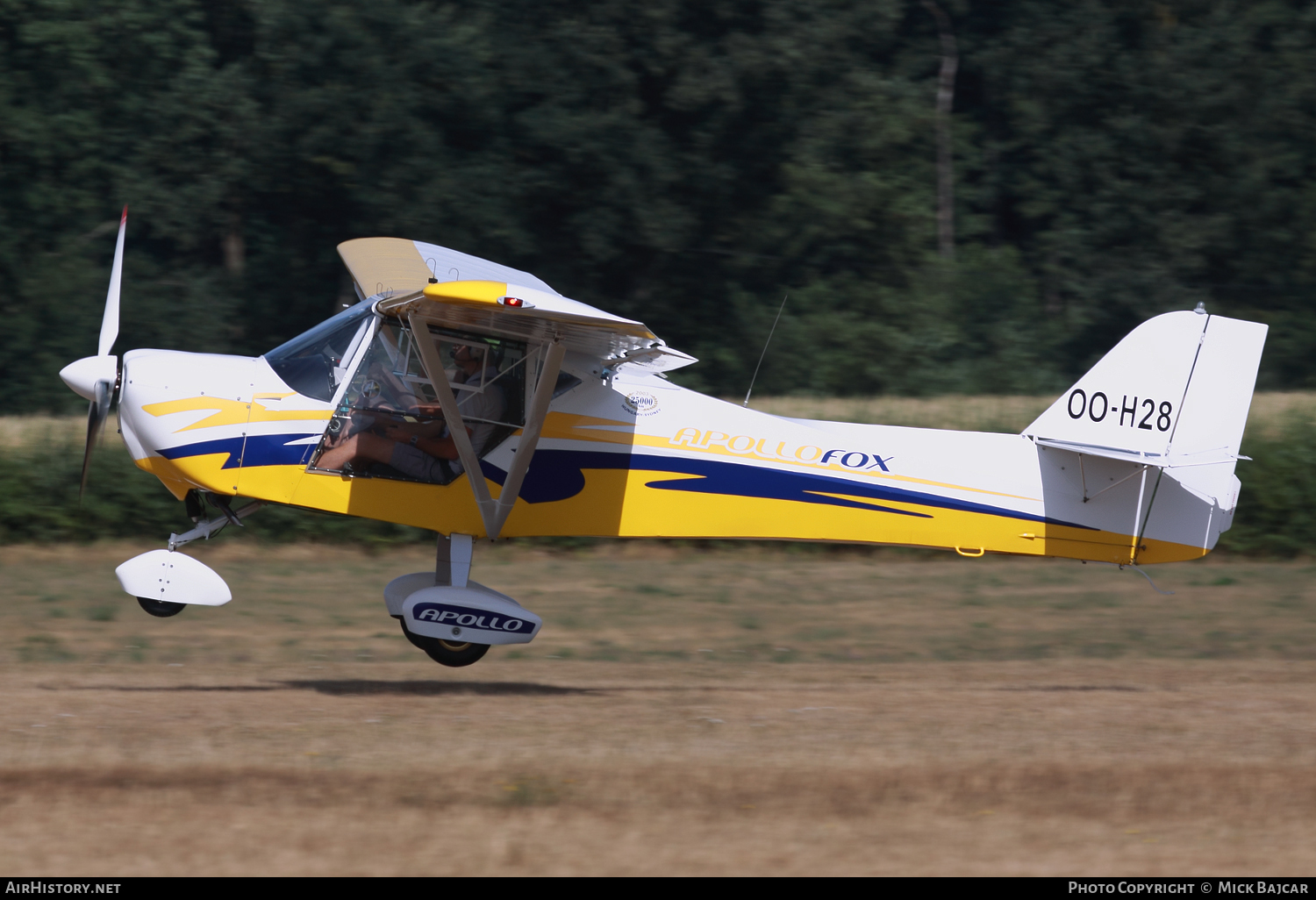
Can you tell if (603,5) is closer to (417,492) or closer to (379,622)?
(379,622)

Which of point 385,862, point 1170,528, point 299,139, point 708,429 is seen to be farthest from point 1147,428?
point 299,139

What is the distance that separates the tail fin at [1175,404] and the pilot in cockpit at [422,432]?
3744 millimetres

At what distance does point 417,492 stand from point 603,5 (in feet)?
70.2

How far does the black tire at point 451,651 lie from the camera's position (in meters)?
9.57

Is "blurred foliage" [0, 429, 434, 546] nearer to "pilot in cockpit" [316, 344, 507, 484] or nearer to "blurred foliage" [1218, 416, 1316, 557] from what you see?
"pilot in cockpit" [316, 344, 507, 484]

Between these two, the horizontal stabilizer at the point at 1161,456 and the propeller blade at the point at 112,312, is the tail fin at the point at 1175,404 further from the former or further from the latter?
the propeller blade at the point at 112,312

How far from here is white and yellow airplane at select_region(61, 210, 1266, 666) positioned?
8.74 m

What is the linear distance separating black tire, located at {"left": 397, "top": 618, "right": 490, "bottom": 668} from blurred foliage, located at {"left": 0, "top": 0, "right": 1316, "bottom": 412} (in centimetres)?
1785

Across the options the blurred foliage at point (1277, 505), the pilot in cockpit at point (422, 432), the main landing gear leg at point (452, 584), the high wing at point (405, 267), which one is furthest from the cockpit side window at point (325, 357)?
the blurred foliage at point (1277, 505)

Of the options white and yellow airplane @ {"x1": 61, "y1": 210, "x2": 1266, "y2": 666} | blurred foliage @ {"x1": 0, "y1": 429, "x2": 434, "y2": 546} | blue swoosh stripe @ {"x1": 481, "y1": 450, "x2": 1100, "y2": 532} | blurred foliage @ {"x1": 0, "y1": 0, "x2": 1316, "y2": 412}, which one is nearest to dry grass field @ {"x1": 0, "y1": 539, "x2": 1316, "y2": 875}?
white and yellow airplane @ {"x1": 61, "y1": 210, "x2": 1266, "y2": 666}

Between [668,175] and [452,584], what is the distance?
20.0 meters

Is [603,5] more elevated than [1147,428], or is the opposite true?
[603,5]

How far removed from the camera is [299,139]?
27.7m

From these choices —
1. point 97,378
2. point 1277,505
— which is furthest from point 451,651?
point 1277,505
